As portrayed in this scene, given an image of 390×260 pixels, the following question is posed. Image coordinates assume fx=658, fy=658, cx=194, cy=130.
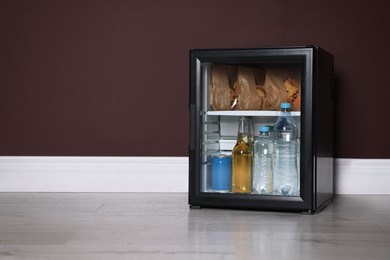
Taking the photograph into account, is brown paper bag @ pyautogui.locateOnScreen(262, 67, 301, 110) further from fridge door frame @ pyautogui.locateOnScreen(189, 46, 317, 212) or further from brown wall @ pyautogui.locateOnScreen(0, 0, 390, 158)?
brown wall @ pyautogui.locateOnScreen(0, 0, 390, 158)

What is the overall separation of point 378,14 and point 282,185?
1021 mm

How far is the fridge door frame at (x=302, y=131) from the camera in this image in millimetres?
2410

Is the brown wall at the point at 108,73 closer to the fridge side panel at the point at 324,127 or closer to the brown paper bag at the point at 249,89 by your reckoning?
the fridge side panel at the point at 324,127

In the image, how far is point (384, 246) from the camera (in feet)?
6.19

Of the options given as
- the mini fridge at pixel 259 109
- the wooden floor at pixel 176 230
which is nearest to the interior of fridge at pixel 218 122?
the mini fridge at pixel 259 109

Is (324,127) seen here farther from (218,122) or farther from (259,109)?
(218,122)

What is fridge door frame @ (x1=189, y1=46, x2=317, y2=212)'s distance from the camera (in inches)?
94.9

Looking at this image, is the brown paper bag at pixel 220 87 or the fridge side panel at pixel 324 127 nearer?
the fridge side panel at pixel 324 127

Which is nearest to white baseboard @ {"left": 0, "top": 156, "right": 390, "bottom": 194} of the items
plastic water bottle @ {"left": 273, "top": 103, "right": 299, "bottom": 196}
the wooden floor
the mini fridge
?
the wooden floor

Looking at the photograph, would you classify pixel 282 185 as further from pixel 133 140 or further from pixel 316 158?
pixel 133 140

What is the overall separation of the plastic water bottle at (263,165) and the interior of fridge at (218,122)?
0.06m

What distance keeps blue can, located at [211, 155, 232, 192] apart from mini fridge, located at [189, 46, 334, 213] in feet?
0.04

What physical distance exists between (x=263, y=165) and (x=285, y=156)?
0.32ft

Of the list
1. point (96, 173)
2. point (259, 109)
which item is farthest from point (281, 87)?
point (96, 173)
